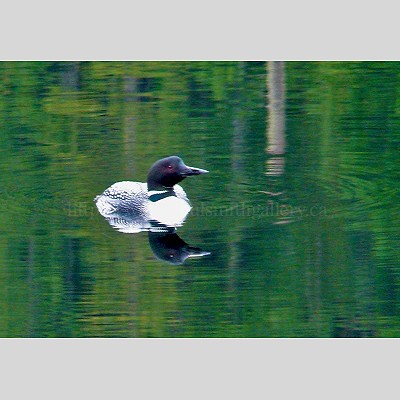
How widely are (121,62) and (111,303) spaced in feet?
24.5

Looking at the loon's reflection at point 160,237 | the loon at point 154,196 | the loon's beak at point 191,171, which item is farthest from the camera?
the loon's beak at point 191,171

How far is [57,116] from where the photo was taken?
629 inches

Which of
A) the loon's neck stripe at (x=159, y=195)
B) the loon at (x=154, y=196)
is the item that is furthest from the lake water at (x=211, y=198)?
the loon's neck stripe at (x=159, y=195)

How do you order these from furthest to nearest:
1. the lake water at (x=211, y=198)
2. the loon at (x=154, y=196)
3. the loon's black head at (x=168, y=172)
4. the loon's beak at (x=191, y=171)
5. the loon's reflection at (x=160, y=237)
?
the loon's black head at (x=168, y=172) < the loon's beak at (x=191, y=171) < the loon at (x=154, y=196) < the loon's reflection at (x=160, y=237) < the lake water at (x=211, y=198)

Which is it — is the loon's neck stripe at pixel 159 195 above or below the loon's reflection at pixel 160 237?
above

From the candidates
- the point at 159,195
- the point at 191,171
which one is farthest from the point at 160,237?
the point at 191,171

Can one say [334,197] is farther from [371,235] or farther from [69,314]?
[69,314]

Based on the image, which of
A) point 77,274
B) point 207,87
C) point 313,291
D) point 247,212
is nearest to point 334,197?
point 247,212

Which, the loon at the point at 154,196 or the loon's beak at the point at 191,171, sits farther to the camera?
the loon's beak at the point at 191,171

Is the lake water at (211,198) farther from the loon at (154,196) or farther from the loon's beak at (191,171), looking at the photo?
the loon's beak at (191,171)

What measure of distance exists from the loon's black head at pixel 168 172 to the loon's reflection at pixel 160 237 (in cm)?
47

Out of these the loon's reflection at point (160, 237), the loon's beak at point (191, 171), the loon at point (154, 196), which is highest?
the loon's beak at point (191, 171)

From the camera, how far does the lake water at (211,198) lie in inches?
423

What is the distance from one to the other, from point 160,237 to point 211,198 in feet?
3.63
